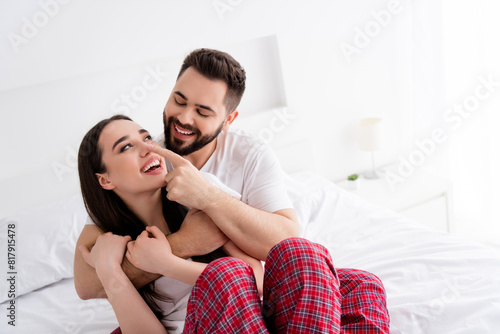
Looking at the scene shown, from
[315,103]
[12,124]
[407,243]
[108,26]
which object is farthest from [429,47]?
[12,124]

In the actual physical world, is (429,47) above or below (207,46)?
below

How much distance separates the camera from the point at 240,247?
1.51 m

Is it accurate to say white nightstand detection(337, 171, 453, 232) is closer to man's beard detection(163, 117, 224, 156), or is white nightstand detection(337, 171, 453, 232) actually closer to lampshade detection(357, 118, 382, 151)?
lampshade detection(357, 118, 382, 151)

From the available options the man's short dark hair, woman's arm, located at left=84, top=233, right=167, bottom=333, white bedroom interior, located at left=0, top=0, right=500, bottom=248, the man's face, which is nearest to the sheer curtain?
white bedroom interior, located at left=0, top=0, right=500, bottom=248

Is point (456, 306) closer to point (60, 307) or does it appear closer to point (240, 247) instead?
point (240, 247)

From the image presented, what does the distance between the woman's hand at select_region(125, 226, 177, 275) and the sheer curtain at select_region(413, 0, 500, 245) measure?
7.43ft

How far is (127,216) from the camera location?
1.54 m

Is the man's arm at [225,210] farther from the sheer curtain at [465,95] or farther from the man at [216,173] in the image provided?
the sheer curtain at [465,95]

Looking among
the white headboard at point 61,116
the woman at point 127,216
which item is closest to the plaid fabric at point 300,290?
the woman at point 127,216

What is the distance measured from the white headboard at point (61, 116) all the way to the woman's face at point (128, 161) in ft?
3.07

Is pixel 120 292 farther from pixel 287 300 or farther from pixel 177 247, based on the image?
pixel 287 300

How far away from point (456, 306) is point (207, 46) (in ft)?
5.62

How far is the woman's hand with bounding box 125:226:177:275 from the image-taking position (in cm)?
135

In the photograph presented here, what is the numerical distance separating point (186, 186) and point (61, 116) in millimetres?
1182
